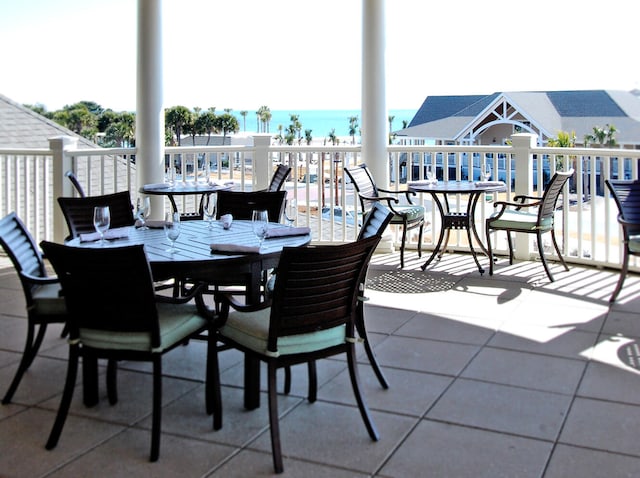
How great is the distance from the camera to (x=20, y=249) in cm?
336

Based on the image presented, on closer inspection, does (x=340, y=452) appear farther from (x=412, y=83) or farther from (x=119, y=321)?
(x=412, y=83)

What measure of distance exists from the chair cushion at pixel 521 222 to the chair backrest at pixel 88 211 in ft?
9.78

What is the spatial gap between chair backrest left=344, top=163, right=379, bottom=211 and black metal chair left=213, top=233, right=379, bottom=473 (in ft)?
11.5

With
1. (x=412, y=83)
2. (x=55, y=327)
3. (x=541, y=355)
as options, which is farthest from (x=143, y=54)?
(x=412, y=83)

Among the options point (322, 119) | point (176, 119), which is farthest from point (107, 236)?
point (322, 119)

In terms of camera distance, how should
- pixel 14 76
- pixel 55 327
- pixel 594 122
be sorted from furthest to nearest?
pixel 14 76, pixel 594 122, pixel 55 327

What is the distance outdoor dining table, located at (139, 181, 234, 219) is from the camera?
607 cm

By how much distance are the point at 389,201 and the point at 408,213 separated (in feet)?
0.66

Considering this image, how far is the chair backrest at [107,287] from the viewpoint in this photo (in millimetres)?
2648

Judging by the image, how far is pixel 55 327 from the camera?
4484 millimetres

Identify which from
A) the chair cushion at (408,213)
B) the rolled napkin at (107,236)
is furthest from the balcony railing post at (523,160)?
the rolled napkin at (107,236)

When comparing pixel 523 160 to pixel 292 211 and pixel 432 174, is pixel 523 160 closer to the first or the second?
pixel 432 174

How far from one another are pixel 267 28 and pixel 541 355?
46051 mm

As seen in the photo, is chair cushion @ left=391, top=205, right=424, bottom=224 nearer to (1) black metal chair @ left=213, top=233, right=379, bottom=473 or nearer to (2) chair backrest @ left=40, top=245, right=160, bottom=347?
(1) black metal chair @ left=213, top=233, right=379, bottom=473
